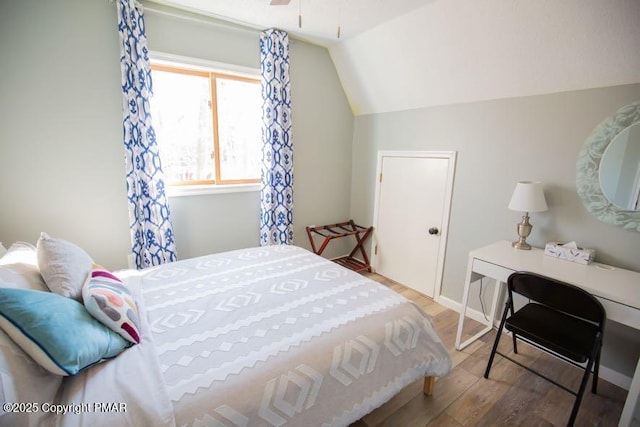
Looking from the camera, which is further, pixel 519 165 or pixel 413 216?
pixel 413 216

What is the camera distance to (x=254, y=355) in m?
1.13

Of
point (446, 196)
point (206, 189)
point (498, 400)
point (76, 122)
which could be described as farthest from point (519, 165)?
point (76, 122)

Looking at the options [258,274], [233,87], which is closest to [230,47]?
[233,87]

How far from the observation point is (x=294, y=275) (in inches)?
73.7

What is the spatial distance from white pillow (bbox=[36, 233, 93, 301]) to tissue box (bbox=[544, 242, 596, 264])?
9.02 ft

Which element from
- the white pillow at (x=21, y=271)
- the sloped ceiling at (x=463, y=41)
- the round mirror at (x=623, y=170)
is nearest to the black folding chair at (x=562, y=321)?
the round mirror at (x=623, y=170)

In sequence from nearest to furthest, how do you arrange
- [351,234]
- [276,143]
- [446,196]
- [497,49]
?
[497,49]
[446,196]
[276,143]
[351,234]

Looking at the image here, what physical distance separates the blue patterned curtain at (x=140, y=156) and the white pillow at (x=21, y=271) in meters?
0.92

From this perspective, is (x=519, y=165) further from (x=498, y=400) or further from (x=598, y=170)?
(x=498, y=400)

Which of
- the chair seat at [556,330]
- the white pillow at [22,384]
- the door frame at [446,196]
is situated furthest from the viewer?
the door frame at [446,196]

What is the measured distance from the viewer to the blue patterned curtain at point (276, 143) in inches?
107

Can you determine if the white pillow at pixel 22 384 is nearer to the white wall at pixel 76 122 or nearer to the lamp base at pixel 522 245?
the white wall at pixel 76 122

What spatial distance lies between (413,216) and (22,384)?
2887mm

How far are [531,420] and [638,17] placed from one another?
2.26 m
